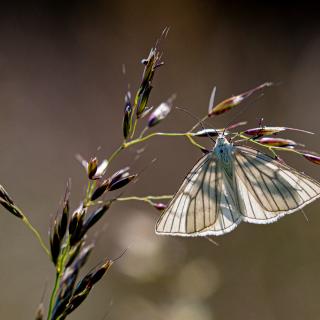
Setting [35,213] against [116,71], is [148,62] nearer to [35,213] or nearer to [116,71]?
[35,213]

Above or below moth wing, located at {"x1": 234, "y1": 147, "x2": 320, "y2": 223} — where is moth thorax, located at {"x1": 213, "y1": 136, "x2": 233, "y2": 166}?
above

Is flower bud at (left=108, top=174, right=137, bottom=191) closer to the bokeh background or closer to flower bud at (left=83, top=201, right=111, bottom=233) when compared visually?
flower bud at (left=83, top=201, right=111, bottom=233)

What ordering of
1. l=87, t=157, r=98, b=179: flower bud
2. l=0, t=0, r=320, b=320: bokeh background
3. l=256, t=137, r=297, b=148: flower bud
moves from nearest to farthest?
l=87, t=157, r=98, b=179: flower bud < l=256, t=137, r=297, b=148: flower bud < l=0, t=0, r=320, b=320: bokeh background

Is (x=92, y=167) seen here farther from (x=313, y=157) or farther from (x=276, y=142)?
(x=313, y=157)

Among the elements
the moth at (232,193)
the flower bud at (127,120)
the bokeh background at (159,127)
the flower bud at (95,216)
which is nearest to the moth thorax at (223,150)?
the moth at (232,193)

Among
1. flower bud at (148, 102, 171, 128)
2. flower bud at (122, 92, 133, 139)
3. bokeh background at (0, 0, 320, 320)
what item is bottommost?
bokeh background at (0, 0, 320, 320)

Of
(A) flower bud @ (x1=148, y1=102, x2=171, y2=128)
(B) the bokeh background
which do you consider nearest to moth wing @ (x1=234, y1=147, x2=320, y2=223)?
(A) flower bud @ (x1=148, y1=102, x2=171, y2=128)

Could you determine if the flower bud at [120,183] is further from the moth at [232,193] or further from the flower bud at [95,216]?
the moth at [232,193]
